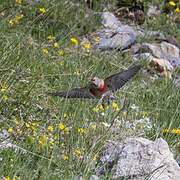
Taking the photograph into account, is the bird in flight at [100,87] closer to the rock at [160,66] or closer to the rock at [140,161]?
the rock at [140,161]

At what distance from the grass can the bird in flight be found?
14 cm

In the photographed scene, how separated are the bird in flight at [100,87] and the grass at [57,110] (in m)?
0.14

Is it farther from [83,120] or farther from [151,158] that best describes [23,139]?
[151,158]

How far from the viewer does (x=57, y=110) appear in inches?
149

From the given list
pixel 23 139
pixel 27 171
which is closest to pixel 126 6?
pixel 23 139

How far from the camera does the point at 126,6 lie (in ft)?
27.6

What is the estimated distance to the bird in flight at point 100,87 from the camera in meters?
3.46

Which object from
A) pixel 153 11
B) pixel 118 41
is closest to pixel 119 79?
pixel 118 41

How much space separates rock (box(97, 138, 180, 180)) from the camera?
2826mm

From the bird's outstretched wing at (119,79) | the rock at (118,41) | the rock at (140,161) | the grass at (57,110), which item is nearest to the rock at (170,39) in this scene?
the rock at (118,41)

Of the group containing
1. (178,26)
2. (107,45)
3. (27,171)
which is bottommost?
(178,26)

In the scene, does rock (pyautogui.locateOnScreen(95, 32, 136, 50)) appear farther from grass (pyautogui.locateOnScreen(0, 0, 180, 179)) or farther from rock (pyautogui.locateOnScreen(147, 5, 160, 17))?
rock (pyautogui.locateOnScreen(147, 5, 160, 17))

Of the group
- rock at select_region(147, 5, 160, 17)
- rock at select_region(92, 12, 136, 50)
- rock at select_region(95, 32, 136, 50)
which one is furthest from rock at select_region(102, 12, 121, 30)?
rock at select_region(147, 5, 160, 17)

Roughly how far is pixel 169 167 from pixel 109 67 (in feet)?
8.01
